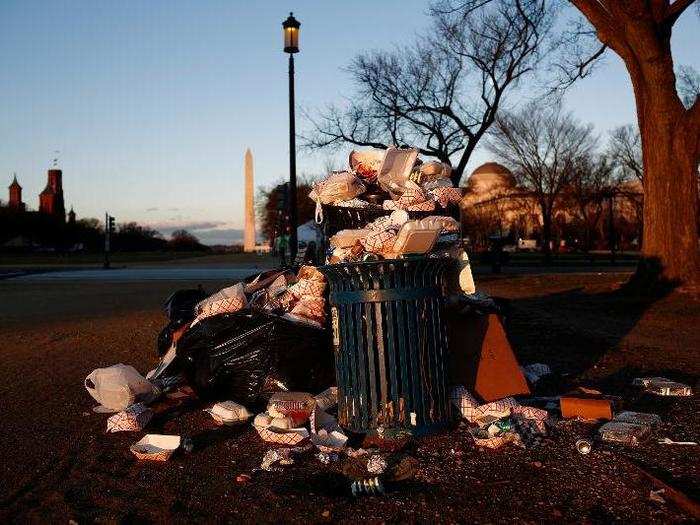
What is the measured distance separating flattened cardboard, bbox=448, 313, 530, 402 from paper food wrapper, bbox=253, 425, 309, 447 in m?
1.33

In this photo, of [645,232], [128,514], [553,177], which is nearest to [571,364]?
[128,514]

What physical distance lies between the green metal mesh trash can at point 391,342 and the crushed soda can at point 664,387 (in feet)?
7.33

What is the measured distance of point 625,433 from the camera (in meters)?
4.48

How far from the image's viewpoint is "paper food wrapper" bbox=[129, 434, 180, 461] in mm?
4379

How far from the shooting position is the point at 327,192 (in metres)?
5.69

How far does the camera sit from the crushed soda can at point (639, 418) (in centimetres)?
469

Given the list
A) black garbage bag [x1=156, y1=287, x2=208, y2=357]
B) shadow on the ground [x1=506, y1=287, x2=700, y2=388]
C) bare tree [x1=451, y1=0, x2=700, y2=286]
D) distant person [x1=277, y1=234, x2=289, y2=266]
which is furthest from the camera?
distant person [x1=277, y1=234, x2=289, y2=266]

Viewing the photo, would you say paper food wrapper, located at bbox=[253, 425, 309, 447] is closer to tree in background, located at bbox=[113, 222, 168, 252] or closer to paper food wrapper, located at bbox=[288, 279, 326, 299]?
paper food wrapper, located at bbox=[288, 279, 326, 299]

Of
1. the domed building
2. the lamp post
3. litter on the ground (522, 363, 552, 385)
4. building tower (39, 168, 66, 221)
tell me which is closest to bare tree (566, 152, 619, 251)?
the domed building

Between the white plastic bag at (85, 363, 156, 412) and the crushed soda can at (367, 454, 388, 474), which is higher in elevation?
the white plastic bag at (85, 363, 156, 412)

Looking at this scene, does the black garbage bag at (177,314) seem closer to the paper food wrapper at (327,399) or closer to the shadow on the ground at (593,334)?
the paper food wrapper at (327,399)

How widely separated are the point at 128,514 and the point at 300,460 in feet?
3.57

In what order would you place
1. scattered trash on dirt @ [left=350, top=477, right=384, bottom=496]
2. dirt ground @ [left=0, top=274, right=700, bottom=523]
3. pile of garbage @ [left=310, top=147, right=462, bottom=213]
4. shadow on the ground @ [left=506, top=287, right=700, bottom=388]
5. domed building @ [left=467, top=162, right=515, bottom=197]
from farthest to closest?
1. domed building @ [left=467, top=162, right=515, bottom=197]
2. shadow on the ground @ [left=506, top=287, right=700, bottom=388]
3. pile of garbage @ [left=310, top=147, right=462, bottom=213]
4. scattered trash on dirt @ [left=350, top=477, right=384, bottom=496]
5. dirt ground @ [left=0, top=274, right=700, bottom=523]

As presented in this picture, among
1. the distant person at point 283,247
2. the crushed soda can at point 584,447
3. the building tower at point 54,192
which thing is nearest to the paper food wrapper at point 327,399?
the crushed soda can at point 584,447
